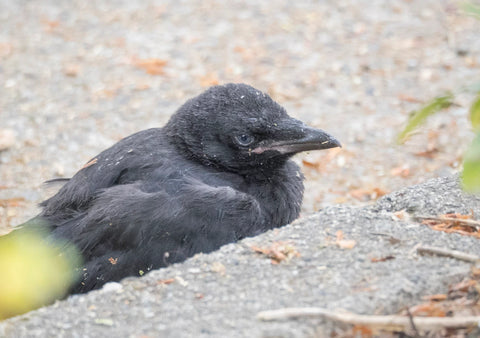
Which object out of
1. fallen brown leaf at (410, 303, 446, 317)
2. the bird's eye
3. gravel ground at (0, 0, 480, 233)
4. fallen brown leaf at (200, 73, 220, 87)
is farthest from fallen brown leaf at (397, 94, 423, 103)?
fallen brown leaf at (410, 303, 446, 317)

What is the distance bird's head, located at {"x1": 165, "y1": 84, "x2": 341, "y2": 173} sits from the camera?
171 inches

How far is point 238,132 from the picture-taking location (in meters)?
4.34

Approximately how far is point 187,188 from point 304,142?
2.90 ft

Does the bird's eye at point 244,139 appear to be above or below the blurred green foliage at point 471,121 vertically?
below

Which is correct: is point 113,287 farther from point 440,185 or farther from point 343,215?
point 440,185

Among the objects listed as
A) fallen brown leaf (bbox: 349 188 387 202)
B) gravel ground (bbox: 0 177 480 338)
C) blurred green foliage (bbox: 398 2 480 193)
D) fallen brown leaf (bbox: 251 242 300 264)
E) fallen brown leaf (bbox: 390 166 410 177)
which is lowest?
fallen brown leaf (bbox: 349 188 387 202)

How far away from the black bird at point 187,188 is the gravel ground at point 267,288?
0.42 metres

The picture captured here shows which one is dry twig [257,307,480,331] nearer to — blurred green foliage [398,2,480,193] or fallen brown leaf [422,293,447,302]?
fallen brown leaf [422,293,447,302]

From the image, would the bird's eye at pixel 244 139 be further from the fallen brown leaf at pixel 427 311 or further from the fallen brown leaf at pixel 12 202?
Result: the fallen brown leaf at pixel 12 202

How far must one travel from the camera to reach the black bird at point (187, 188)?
153 inches

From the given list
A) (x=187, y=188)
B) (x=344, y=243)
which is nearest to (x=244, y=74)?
(x=187, y=188)

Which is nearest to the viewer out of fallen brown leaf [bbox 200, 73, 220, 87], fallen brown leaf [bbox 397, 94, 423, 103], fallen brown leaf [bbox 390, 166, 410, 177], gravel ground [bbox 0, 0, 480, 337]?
gravel ground [bbox 0, 0, 480, 337]

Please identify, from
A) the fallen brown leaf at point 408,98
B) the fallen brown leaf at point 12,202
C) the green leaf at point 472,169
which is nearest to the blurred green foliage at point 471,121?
the green leaf at point 472,169

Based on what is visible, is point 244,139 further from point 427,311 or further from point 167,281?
point 427,311
